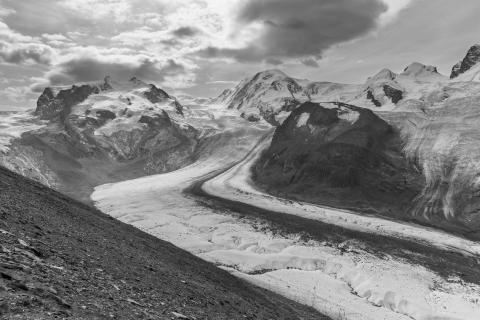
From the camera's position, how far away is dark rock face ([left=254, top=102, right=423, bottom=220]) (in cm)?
10730

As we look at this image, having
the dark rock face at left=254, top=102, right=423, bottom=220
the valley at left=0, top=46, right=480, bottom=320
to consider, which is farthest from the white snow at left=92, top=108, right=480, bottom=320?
the dark rock face at left=254, top=102, right=423, bottom=220

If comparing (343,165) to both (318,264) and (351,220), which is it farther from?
(318,264)

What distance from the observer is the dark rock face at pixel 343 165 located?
107300 mm

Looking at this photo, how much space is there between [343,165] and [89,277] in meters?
114

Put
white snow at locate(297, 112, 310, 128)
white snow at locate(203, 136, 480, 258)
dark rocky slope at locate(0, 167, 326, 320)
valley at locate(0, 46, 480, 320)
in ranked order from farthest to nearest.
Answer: white snow at locate(297, 112, 310, 128), white snow at locate(203, 136, 480, 258), valley at locate(0, 46, 480, 320), dark rocky slope at locate(0, 167, 326, 320)

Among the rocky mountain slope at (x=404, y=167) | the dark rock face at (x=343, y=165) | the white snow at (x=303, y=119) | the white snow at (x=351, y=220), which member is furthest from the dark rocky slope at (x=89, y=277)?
the white snow at (x=303, y=119)

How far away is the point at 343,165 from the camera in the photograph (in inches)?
4815

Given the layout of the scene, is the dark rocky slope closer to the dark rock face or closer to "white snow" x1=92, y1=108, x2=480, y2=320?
"white snow" x1=92, y1=108, x2=480, y2=320

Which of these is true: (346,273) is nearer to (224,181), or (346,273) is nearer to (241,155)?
(224,181)

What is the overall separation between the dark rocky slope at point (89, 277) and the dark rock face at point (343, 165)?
77292mm

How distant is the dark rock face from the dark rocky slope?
254ft

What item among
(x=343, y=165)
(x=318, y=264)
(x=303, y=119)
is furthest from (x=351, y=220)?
(x=303, y=119)

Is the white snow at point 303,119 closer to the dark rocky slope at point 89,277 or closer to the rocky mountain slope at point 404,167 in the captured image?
the rocky mountain slope at point 404,167

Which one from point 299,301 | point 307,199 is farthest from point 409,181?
point 299,301
